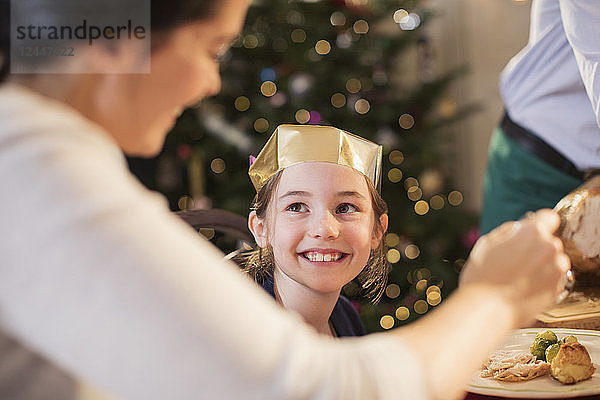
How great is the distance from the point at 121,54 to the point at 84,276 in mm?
179

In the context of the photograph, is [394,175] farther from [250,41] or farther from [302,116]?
[250,41]

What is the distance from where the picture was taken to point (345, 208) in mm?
1185

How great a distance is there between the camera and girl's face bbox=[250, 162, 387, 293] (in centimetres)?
115

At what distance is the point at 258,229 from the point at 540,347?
54 centimetres

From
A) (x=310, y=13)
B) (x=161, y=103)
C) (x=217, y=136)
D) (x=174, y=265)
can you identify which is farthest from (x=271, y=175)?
(x=310, y=13)

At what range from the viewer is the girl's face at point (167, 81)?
20.1 inches

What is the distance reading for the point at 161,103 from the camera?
0.52 m

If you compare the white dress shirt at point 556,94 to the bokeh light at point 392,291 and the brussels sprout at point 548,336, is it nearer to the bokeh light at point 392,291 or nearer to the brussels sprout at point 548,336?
the brussels sprout at point 548,336

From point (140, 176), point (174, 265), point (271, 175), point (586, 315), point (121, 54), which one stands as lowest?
point (140, 176)

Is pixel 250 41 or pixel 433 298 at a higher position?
pixel 250 41

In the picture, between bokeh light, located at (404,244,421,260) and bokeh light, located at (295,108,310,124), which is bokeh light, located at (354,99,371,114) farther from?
bokeh light, located at (404,244,421,260)

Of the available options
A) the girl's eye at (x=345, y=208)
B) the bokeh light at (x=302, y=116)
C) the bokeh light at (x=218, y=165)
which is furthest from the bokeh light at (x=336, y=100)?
the girl's eye at (x=345, y=208)

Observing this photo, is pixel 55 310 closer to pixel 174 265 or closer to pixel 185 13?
pixel 174 265

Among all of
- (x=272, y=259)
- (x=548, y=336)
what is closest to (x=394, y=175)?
(x=272, y=259)
